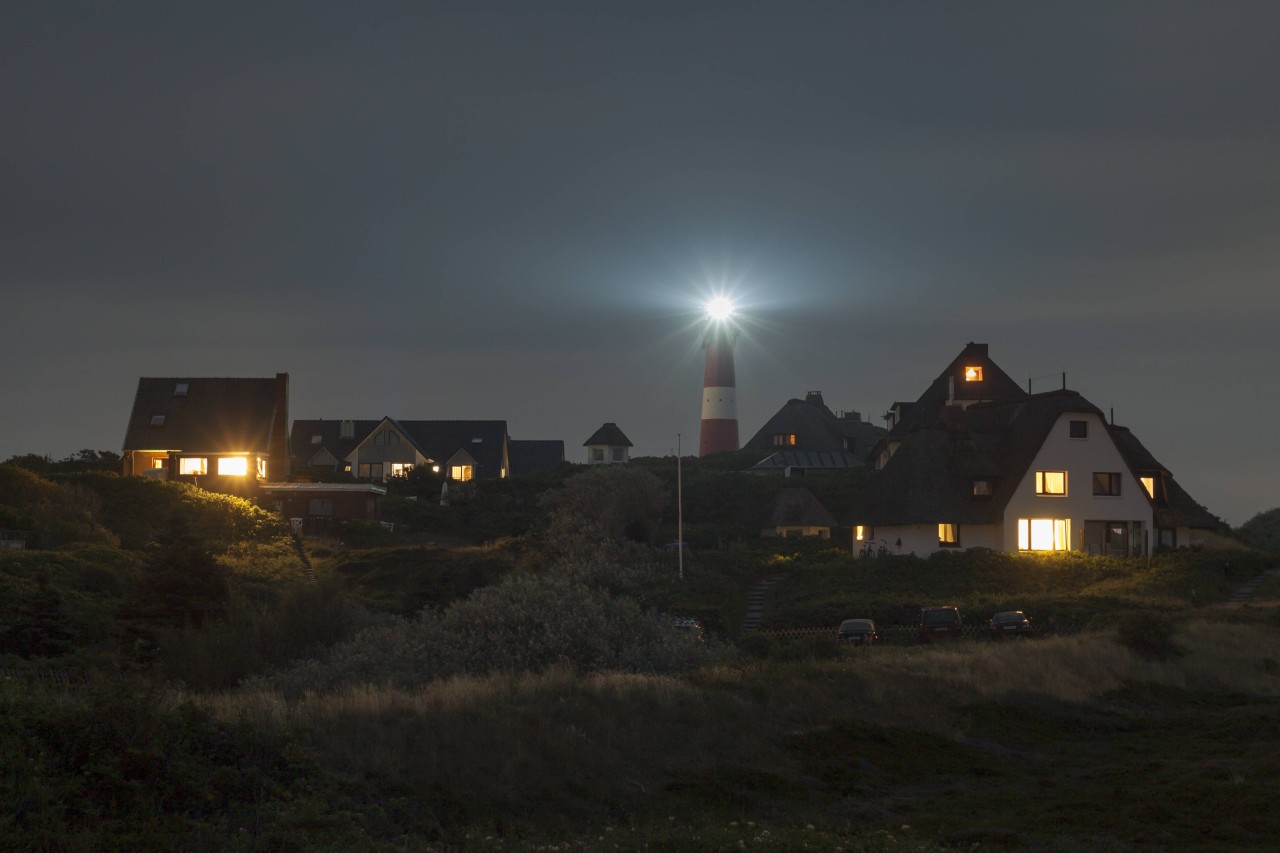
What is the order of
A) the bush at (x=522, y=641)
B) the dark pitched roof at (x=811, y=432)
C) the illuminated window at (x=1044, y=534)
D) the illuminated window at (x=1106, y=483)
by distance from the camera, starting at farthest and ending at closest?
the dark pitched roof at (x=811, y=432) < the illuminated window at (x=1106, y=483) < the illuminated window at (x=1044, y=534) < the bush at (x=522, y=641)

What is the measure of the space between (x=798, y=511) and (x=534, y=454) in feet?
163

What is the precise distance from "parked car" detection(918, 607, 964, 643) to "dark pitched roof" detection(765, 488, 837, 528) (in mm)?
31650

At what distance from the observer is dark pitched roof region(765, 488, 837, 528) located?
73875mm

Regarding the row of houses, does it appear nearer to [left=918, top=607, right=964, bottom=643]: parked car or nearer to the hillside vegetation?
the hillside vegetation

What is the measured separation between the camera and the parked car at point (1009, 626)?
41.6 metres

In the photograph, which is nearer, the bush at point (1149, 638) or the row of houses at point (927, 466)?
the bush at point (1149, 638)

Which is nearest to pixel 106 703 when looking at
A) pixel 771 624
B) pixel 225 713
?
pixel 225 713

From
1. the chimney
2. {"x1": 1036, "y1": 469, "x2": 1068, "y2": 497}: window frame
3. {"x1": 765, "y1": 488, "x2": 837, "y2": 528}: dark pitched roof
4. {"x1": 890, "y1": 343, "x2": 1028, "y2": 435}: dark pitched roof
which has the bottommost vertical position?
{"x1": 765, "y1": 488, "x2": 837, "y2": 528}: dark pitched roof

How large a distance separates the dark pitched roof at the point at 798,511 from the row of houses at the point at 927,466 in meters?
0.08

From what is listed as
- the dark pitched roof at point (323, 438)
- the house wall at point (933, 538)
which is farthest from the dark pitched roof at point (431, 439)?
the house wall at point (933, 538)

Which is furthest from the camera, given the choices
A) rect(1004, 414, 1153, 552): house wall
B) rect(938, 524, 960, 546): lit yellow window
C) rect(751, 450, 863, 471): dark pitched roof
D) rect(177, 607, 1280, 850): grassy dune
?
rect(751, 450, 863, 471): dark pitched roof

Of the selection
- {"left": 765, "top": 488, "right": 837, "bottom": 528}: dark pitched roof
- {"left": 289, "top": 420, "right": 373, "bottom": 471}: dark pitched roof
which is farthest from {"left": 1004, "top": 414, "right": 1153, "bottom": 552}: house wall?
{"left": 289, "top": 420, "right": 373, "bottom": 471}: dark pitched roof

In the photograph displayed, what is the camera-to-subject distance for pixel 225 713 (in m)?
18.8

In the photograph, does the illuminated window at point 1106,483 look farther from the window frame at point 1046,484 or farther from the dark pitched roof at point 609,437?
the dark pitched roof at point 609,437
